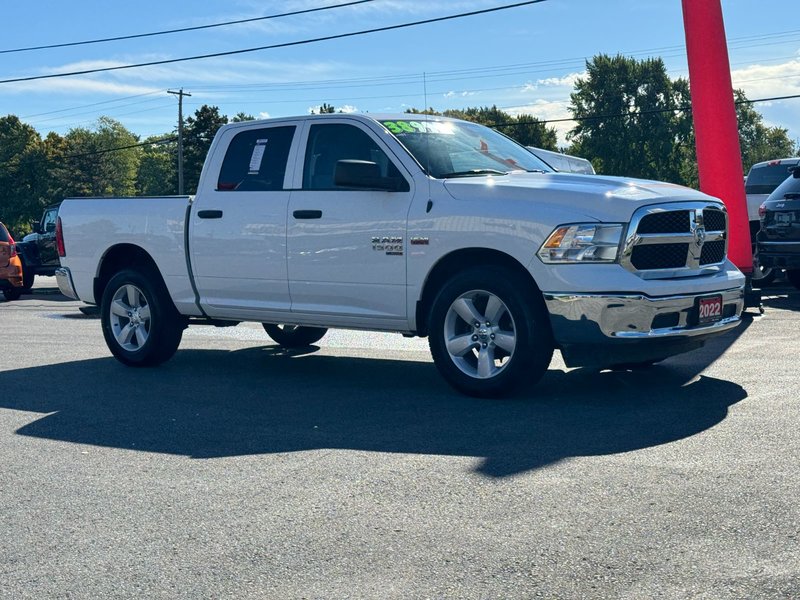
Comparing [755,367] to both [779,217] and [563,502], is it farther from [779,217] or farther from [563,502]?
[779,217]

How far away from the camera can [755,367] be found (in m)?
8.38

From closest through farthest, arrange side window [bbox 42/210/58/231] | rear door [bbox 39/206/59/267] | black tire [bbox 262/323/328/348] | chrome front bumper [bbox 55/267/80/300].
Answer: chrome front bumper [bbox 55/267/80/300] < black tire [bbox 262/323/328/348] < rear door [bbox 39/206/59/267] < side window [bbox 42/210/58/231]

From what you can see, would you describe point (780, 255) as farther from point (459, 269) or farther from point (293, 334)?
point (459, 269)

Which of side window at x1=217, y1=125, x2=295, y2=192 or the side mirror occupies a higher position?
side window at x1=217, y1=125, x2=295, y2=192

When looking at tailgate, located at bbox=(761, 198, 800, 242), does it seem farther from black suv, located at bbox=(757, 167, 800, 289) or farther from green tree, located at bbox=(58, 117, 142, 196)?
green tree, located at bbox=(58, 117, 142, 196)

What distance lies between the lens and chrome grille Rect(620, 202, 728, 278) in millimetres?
6852

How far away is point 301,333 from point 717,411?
510cm

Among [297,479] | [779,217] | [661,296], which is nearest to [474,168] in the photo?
[661,296]

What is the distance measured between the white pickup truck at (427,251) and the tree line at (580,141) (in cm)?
5559

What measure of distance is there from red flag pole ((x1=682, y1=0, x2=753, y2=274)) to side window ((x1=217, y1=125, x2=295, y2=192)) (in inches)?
288

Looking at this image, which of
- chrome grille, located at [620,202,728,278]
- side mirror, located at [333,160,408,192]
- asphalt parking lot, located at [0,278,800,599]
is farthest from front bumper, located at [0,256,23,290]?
chrome grille, located at [620,202,728,278]

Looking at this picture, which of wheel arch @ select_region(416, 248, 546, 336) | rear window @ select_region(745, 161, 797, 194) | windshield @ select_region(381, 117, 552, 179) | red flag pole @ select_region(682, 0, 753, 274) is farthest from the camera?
rear window @ select_region(745, 161, 797, 194)

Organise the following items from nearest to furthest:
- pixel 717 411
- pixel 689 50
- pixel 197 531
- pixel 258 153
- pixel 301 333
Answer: pixel 197 531, pixel 717 411, pixel 258 153, pixel 301 333, pixel 689 50

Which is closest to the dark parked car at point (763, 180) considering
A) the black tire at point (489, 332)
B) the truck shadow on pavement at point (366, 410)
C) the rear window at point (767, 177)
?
the rear window at point (767, 177)
